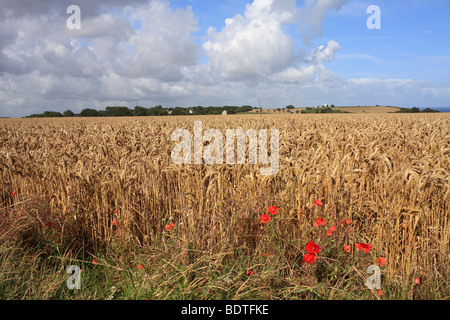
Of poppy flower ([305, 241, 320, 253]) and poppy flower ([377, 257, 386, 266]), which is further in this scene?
poppy flower ([377, 257, 386, 266])

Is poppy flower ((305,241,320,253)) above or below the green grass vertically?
above

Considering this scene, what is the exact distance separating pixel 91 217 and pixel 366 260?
3576mm

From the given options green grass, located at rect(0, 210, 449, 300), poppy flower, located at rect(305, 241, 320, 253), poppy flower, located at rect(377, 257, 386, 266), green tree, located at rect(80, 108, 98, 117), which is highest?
green tree, located at rect(80, 108, 98, 117)

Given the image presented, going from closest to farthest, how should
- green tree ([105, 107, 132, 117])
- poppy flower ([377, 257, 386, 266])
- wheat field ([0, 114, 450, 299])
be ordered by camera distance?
wheat field ([0, 114, 450, 299]), poppy flower ([377, 257, 386, 266]), green tree ([105, 107, 132, 117])

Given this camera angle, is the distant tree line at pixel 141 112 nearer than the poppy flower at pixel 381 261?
No

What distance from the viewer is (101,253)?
3.64m

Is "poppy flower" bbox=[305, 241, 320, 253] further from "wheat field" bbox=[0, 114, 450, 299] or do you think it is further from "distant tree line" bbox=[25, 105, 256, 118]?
"distant tree line" bbox=[25, 105, 256, 118]

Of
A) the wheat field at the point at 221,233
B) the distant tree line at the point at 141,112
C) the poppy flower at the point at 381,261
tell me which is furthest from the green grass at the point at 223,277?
the distant tree line at the point at 141,112

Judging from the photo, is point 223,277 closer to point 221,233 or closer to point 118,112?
point 221,233

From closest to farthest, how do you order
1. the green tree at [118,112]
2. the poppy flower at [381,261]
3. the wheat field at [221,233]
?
the wheat field at [221,233] < the poppy flower at [381,261] < the green tree at [118,112]

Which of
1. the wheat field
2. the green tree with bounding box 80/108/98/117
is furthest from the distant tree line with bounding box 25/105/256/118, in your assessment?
the wheat field

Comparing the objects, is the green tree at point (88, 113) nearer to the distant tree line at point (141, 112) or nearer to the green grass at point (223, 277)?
the distant tree line at point (141, 112)

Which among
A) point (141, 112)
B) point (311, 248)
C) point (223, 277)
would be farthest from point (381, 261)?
point (141, 112)
